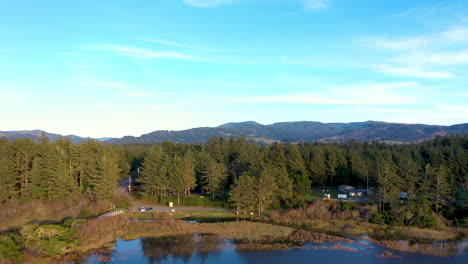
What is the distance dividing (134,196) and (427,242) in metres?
40.9

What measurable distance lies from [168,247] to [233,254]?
20.1 ft

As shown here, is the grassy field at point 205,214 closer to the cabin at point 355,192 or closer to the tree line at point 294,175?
the tree line at point 294,175

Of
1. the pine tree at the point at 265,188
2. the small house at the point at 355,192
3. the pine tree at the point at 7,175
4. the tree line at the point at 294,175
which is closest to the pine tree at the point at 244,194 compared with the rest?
the tree line at the point at 294,175

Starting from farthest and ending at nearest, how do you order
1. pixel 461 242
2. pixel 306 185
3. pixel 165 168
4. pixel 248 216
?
pixel 165 168 → pixel 306 185 → pixel 248 216 → pixel 461 242

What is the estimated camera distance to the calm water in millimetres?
25672

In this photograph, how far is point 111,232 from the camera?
32938 mm

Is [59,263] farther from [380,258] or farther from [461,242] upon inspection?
[461,242]

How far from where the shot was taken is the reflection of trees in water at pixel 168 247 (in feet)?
87.9

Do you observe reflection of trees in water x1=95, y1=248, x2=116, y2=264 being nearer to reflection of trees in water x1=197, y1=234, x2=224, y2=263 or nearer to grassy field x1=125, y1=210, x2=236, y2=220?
reflection of trees in water x1=197, y1=234, x2=224, y2=263

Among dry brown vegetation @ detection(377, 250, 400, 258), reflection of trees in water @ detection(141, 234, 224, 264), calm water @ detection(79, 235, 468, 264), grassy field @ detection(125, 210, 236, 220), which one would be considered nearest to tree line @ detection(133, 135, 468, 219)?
grassy field @ detection(125, 210, 236, 220)

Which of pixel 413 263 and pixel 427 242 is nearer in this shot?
pixel 413 263

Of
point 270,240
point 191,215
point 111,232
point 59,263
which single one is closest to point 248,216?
point 191,215

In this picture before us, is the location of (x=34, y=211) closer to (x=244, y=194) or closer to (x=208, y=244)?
(x=208, y=244)

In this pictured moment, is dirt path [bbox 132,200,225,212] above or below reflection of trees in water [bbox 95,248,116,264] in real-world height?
above
